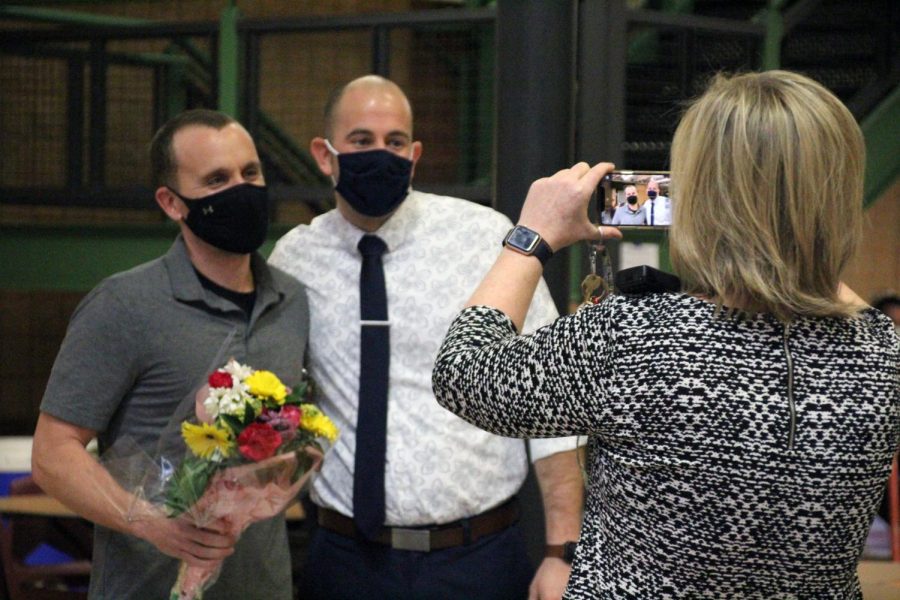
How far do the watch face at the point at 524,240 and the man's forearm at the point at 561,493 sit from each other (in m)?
1.02

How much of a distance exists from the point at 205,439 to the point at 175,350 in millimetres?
252

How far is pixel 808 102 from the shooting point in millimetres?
1313

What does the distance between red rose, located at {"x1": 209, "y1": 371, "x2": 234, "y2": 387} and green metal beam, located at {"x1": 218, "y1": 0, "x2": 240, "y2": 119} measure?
3.26 m

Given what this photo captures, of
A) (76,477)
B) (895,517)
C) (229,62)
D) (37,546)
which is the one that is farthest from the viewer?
(229,62)

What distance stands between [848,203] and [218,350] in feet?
4.46

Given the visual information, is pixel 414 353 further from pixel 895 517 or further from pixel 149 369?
pixel 895 517

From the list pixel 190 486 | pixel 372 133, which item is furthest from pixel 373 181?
pixel 190 486

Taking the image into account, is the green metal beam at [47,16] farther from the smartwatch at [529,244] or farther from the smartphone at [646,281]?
the smartphone at [646,281]

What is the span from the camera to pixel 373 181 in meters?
2.59

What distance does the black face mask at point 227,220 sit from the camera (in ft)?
7.85

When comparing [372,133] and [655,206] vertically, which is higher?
[372,133]

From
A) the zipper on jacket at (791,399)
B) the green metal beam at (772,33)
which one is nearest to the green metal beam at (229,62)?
the green metal beam at (772,33)

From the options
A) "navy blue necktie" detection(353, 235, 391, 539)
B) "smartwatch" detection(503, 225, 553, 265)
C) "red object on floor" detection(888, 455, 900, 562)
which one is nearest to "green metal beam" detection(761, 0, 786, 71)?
"red object on floor" detection(888, 455, 900, 562)

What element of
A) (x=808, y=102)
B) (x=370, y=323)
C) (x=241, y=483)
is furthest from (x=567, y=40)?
(x=808, y=102)
